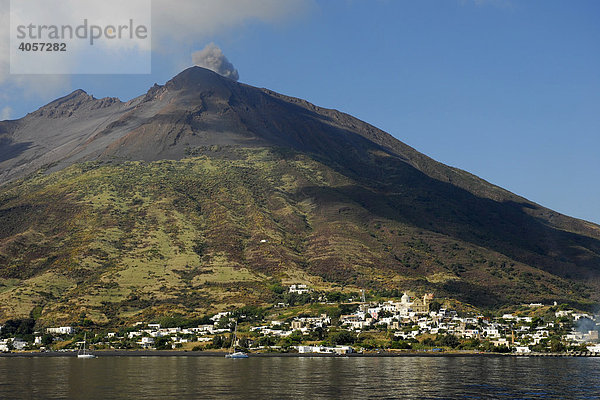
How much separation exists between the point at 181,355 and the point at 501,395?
95.4 m

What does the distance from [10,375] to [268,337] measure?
83565 mm

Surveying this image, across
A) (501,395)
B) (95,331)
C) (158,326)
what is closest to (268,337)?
(158,326)

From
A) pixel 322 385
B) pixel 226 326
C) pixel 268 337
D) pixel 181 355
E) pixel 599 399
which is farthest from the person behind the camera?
pixel 226 326

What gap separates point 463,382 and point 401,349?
7483 centimetres

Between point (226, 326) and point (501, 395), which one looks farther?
point (226, 326)

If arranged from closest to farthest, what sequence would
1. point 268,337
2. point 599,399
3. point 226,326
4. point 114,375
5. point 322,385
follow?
point 599,399
point 322,385
point 114,375
point 268,337
point 226,326

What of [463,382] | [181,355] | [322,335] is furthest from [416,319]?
[463,382]

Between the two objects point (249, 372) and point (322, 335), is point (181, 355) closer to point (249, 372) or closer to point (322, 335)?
point (322, 335)

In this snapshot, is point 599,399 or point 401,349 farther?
point 401,349

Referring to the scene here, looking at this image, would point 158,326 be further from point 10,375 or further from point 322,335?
point 10,375

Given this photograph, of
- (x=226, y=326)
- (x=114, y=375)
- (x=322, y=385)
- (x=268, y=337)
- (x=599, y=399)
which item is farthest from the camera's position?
(x=226, y=326)

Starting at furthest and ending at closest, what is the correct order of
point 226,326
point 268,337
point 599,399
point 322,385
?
point 226,326
point 268,337
point 322,385
point 599,399

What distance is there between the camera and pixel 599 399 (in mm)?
76875

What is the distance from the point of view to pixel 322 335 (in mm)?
180250
